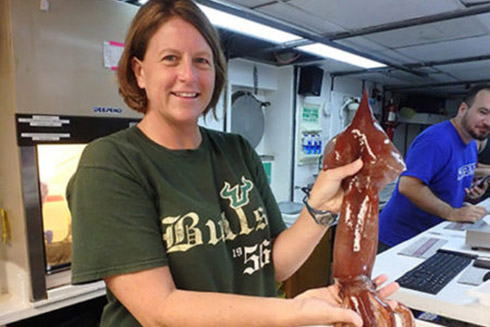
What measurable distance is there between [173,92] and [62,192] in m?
1.28

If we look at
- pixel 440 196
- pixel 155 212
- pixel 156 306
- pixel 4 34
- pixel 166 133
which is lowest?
pixel 440 196

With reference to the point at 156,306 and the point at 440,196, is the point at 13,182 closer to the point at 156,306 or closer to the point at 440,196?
the point at 156,306

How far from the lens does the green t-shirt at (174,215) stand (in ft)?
2.15

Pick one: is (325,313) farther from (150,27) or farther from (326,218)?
(150,27)

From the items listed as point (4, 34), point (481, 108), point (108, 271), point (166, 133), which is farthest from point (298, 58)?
point (108, 271)

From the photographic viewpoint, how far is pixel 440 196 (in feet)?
7.51

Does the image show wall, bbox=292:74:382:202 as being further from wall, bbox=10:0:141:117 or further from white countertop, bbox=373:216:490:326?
wall, bbox=10:0:141:117

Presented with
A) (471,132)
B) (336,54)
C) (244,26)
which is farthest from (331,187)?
(336,54)

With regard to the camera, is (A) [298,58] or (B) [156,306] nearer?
(B) [156,306]

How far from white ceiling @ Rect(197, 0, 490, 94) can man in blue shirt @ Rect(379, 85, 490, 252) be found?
2.02 feet

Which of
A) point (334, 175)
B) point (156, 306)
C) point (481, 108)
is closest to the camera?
point (156, 306)

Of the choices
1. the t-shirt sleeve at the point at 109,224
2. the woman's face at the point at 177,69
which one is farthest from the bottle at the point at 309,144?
the t-shirt sleeve at the point at 109,224

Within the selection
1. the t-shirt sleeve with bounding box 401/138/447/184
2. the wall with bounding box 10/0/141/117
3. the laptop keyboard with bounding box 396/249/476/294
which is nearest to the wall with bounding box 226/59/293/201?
the t-shirt sleeve with bounding box 401/138/447/184

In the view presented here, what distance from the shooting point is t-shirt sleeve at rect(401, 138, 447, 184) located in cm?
214
